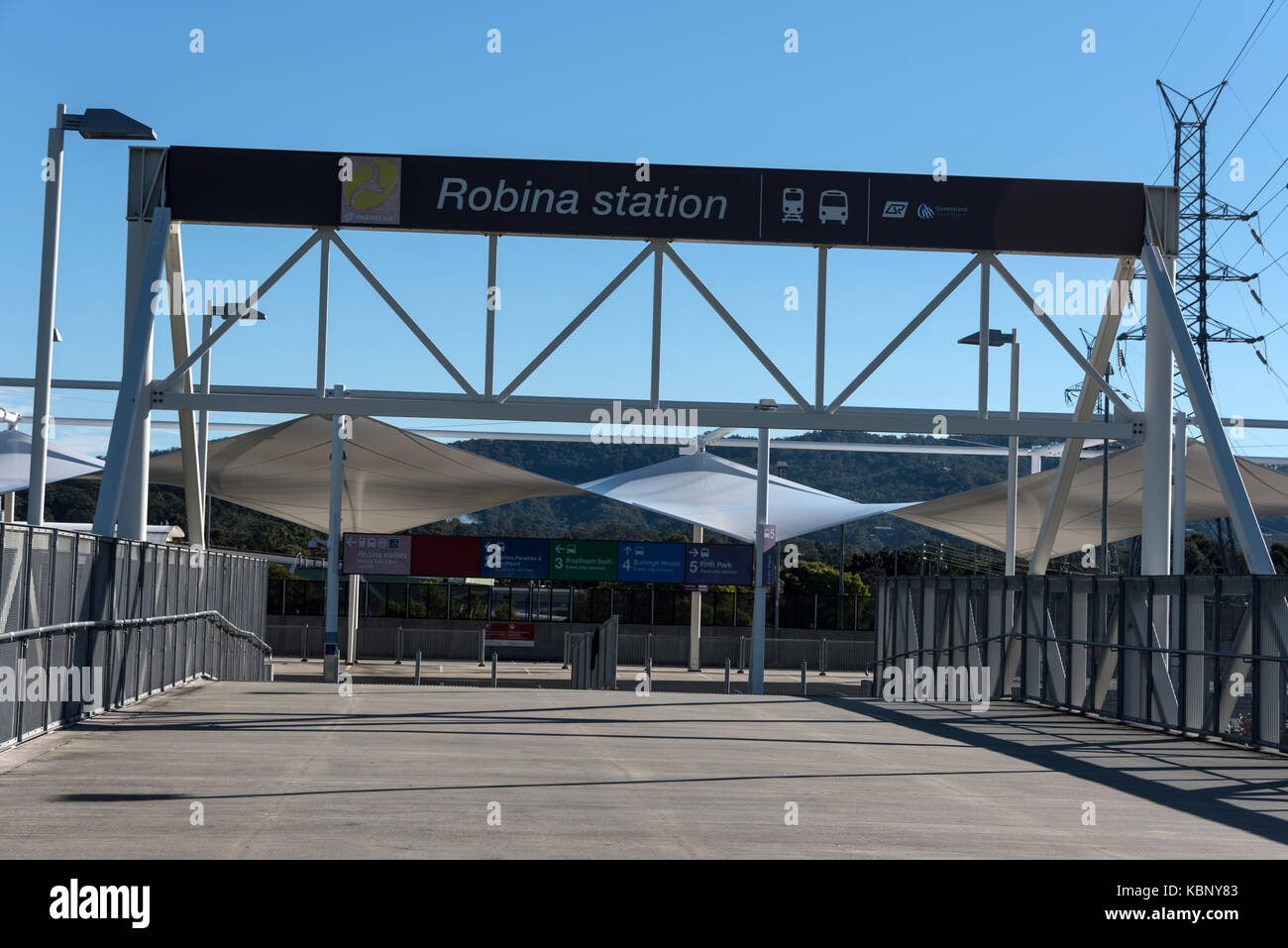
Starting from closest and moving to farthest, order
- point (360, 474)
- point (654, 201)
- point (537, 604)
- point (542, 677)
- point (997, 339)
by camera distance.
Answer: point (654, 201)
point (997, 339)
point (542, 677)
point (360, 474)
point (537, 604)

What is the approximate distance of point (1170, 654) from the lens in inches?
661

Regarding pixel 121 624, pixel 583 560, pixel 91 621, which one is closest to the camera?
pixel 91 621

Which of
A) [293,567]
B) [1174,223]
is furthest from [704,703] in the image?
[293,567]

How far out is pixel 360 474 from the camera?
42312mm

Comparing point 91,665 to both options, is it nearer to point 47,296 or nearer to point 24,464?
A: point 47,296

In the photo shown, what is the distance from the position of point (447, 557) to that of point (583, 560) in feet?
12.4

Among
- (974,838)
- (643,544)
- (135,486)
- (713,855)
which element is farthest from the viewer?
(643,544)

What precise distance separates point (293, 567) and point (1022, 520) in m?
28.2

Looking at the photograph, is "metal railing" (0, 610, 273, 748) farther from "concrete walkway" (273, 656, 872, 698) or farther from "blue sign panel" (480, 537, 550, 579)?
"blue sign panel" (480, 537, 550, 579)

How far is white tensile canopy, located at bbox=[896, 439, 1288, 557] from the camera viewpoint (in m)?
38.1

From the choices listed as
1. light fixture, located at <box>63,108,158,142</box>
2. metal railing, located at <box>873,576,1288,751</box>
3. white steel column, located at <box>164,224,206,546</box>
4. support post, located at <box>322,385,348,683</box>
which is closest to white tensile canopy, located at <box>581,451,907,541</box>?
support post, located at <box>322,385,348,683</box>

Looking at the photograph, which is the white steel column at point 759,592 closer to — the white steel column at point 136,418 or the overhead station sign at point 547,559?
the overhead station sign at point 547,559

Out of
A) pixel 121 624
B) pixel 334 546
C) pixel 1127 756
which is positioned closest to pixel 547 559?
pixel 334 546
